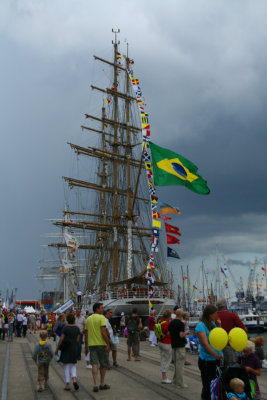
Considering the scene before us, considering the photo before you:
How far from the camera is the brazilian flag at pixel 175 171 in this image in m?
16.0

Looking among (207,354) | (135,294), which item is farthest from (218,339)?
(135,294)

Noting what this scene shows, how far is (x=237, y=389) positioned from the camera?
4715 mm

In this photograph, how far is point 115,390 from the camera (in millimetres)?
7660

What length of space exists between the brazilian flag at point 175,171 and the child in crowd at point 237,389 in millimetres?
11506

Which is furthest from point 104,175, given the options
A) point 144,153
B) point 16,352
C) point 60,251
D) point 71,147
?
point 16,352

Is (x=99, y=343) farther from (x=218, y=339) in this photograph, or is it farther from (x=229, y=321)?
(x=218, y=339)

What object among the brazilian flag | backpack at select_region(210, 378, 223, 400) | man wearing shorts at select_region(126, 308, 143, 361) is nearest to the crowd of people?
backpack at select_region(210, 378, 223, 400)

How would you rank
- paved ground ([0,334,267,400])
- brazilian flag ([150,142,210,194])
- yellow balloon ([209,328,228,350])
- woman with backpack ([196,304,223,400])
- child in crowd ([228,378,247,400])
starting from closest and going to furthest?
child in crowd ([228,378,247,400]) < yellow balloon ([209,328,228,350]) < woman with backpack ([196,304,223,400]) < paved ground ([0,334,267,400]) < brazilian flag ([150,142,210,194])

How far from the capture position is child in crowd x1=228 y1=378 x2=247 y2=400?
4.71 metres

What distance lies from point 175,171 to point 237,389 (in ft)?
39.3

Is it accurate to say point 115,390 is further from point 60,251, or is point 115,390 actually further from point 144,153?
point 60,251

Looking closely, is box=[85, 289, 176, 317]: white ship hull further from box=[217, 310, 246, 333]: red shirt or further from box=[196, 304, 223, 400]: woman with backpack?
box=[196, 304, 223, 400]: woman with backpack

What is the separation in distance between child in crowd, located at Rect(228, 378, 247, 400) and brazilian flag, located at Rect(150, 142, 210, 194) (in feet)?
37.7

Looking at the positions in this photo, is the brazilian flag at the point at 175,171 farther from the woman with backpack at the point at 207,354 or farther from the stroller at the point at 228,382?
the stroller at the point at 228,382
